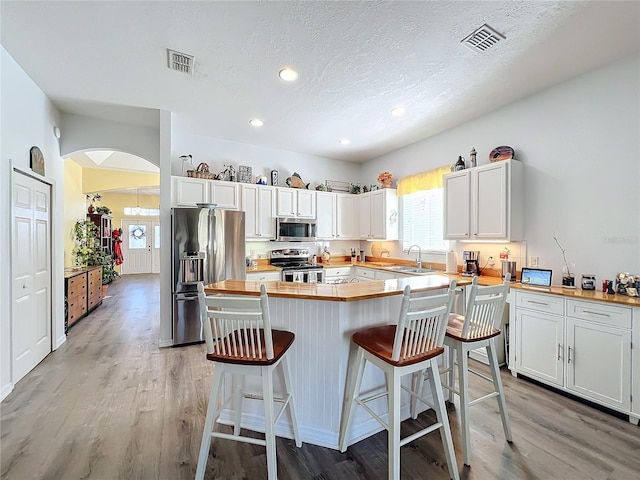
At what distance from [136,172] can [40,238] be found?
483 centimetres

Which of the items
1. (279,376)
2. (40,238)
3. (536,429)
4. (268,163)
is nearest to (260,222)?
(268,163)

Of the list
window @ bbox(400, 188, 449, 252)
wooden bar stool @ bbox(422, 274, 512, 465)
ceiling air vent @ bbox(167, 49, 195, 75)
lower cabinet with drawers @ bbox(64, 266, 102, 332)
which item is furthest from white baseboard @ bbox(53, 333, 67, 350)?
window @ bbox(400, 188, 449, 252)

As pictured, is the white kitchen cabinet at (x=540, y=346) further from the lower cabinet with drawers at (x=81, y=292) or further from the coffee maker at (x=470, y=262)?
the lower cabinet with drawers at (x=81, y=292)

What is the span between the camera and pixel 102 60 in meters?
2.59

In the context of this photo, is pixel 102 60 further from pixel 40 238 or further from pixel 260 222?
pixel 260 222

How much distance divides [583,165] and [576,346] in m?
1.73

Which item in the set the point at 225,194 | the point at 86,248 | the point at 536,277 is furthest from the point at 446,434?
the point at 86,248

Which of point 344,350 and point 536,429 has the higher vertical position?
Answer: point 344,350

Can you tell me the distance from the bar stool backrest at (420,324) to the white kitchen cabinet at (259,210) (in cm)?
344

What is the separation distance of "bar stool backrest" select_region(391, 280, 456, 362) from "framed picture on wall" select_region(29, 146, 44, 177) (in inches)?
155

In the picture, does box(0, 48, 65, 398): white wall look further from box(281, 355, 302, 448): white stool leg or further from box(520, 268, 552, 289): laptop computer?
box(520, 268, 552, 289): laptop computer

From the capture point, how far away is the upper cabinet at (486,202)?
3.20m

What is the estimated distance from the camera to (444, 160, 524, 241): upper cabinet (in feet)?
10.5

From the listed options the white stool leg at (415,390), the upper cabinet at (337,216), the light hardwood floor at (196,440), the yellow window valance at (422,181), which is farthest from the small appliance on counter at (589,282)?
the upper cabinet at (337,216)
